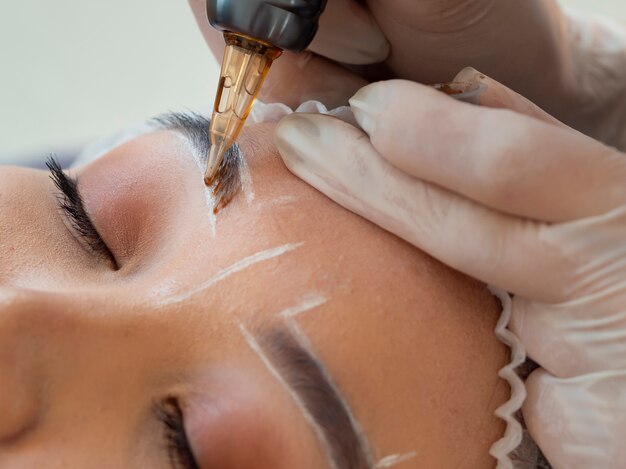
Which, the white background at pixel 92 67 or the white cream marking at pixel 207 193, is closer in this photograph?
the white cream marking at pixel 207 193

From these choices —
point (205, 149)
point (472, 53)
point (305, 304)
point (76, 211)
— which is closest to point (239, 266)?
point (305, 304)

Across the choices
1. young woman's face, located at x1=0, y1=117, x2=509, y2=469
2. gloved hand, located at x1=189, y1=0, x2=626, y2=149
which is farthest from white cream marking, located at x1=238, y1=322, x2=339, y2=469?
gloved hand, located at x1=189, y1=0, x2=626, y2=149

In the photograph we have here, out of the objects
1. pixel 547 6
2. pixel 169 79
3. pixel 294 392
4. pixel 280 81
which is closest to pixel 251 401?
pixel 294 392

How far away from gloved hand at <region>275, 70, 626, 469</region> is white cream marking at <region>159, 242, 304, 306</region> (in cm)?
10

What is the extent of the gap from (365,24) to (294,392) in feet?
2.07

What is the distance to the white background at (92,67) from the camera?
75.1 inches

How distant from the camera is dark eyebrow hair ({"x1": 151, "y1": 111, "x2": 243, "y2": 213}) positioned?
2.57ft

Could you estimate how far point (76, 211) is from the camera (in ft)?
2.87

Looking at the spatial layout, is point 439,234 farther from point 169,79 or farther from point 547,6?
point 169,79

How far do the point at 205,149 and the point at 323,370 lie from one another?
0.34 metres

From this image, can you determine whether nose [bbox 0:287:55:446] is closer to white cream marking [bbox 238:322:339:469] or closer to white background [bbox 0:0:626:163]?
white cream marking [bbox 238:322:339:469]

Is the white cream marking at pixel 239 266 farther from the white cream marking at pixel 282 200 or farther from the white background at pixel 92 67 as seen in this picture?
the white background at pixel 92 67

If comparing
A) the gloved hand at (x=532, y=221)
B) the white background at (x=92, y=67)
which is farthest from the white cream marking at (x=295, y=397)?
the white background at (x=92, y=67)

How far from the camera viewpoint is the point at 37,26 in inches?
75.0
